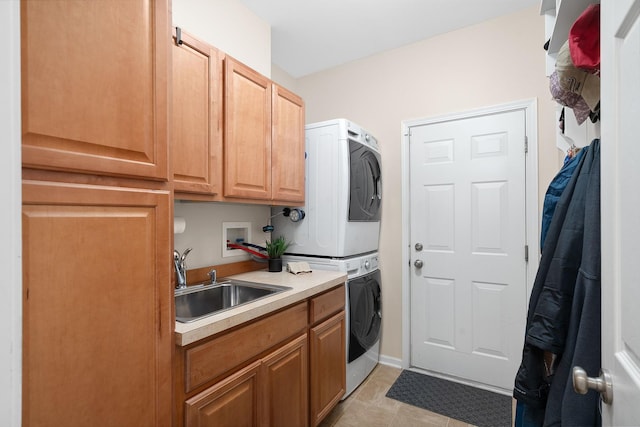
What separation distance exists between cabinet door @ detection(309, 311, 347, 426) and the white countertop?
246 mm

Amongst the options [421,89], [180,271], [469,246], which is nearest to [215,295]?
[180,271]

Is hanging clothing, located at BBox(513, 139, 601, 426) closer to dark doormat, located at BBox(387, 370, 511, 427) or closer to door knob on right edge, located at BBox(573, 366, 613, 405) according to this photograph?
door knob on right edge, located at BBox(573, 366, 613, 405)

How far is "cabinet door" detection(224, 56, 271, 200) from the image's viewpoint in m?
1.67

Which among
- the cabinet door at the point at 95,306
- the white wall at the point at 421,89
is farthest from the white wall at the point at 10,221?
the white wall at the point at 421,89

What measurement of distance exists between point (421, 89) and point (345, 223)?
1348 mm

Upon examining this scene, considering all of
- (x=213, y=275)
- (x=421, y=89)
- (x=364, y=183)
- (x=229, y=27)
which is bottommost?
(x=213, y=275)

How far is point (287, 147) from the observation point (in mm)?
2105

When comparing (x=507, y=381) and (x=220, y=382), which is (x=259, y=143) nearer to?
(x=220, y=382)

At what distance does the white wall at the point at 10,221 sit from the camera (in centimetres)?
48

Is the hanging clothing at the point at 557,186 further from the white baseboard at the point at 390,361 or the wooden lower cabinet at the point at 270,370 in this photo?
the white baseboard at the point at 390,361

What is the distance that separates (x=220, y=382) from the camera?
1221mm

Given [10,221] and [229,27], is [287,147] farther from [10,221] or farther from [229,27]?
[10,221]

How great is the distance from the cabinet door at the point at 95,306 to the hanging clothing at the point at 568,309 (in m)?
1.13

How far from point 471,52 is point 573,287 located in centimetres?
215
